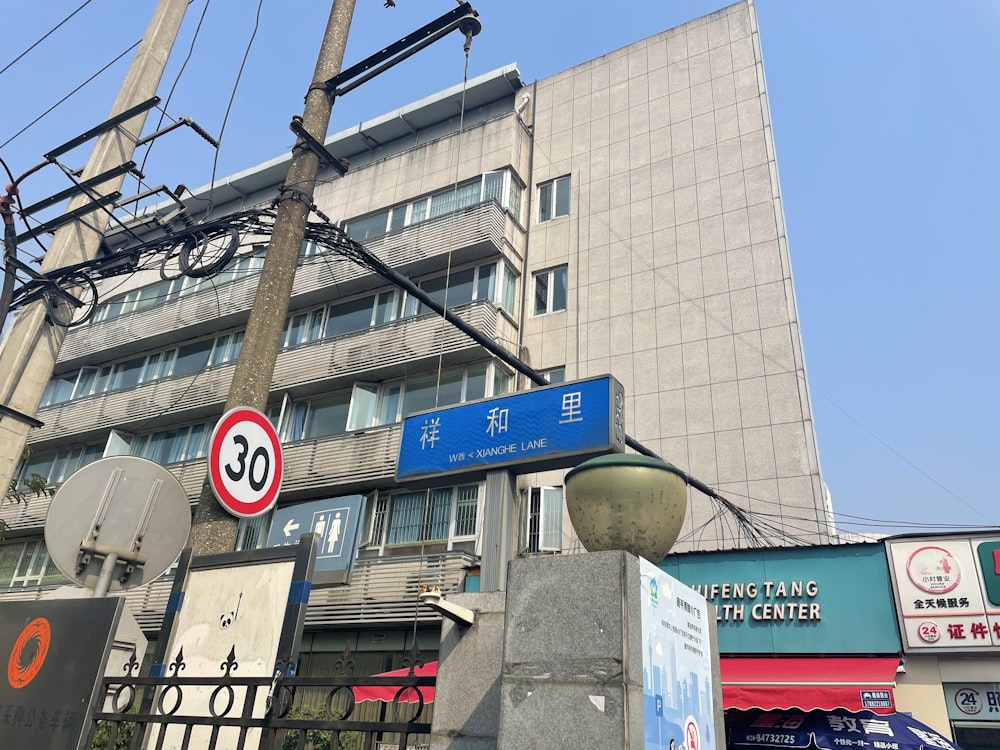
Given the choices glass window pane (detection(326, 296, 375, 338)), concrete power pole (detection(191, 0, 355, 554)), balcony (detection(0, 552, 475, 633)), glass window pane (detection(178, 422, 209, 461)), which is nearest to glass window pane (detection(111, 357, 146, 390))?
glass window pane (detection(178, 422, 209, 461))

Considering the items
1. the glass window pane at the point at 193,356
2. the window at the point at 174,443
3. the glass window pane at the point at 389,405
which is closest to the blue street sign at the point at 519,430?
the glass window pane at the point at 389,405

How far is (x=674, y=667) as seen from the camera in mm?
3771

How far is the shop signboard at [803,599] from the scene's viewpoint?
451 inches

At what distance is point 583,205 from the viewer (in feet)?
66.8

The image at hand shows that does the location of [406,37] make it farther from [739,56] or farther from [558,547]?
[739,56]

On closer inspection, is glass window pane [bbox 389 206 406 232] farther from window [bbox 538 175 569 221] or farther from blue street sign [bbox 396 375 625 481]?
blue street sign [bbox 396 375 625 481]

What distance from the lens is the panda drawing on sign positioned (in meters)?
5.09

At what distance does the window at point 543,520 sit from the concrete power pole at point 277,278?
33.0 ft

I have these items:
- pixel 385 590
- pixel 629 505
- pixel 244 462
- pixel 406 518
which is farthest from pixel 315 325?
pixel 629 505

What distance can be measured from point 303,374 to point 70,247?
33.2 feet

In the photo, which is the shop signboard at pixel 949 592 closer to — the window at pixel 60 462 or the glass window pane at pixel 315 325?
the glass window pane at pixel 315 325

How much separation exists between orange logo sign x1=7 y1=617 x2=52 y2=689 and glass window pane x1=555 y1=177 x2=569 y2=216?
696 inches

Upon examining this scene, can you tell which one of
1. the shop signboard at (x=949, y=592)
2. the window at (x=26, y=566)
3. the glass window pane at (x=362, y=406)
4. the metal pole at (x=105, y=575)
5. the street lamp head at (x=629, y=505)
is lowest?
the metal pole at (x=105, y=575)

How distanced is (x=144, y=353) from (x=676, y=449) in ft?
65.9
